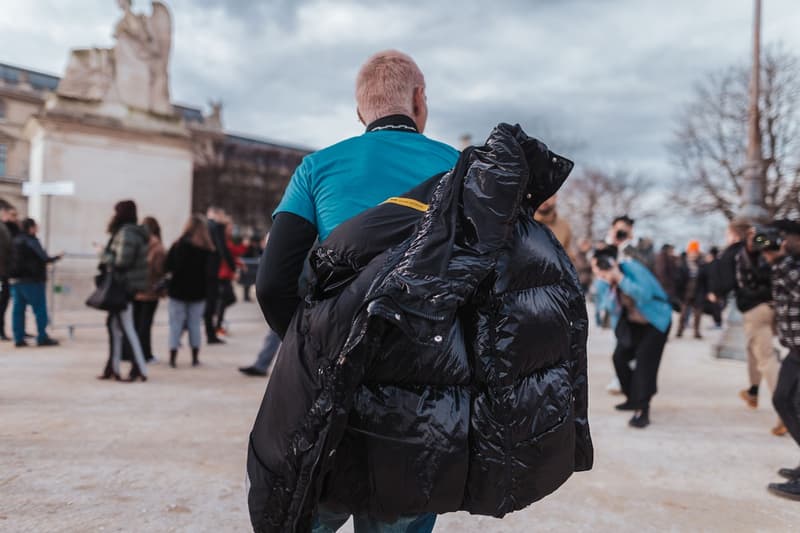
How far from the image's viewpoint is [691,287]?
45.2ft

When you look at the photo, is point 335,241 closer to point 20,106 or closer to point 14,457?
point 14,457

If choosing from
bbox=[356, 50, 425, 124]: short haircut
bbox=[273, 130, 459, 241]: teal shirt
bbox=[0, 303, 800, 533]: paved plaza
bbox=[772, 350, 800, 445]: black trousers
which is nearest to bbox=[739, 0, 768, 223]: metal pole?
bbox=[0, 303, 800, 533]: paved plaza

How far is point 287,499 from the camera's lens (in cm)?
153

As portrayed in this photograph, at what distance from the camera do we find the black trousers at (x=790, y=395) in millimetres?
4047

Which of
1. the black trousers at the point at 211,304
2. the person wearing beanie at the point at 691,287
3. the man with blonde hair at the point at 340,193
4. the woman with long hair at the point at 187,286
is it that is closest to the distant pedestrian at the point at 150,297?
the woman with long hair at the point at 187,286

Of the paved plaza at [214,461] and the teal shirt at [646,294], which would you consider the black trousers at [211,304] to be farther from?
A: the teal shirt at [646,294]

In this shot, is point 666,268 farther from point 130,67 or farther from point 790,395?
point 130,67

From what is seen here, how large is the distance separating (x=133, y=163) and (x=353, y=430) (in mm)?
14336

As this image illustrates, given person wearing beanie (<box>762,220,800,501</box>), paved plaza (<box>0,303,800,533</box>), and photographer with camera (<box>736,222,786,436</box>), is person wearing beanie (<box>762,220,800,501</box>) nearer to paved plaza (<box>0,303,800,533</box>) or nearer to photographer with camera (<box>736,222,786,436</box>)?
paved plaza (<box>0,303,800,533</box>)

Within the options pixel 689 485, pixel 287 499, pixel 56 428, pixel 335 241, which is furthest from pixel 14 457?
pixel 689 485

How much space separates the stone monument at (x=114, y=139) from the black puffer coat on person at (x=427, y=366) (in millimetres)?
13398

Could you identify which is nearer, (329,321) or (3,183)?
(329,321)

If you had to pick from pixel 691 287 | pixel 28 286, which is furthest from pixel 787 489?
pixel 691 287

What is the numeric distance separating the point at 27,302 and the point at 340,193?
28.5 ft
